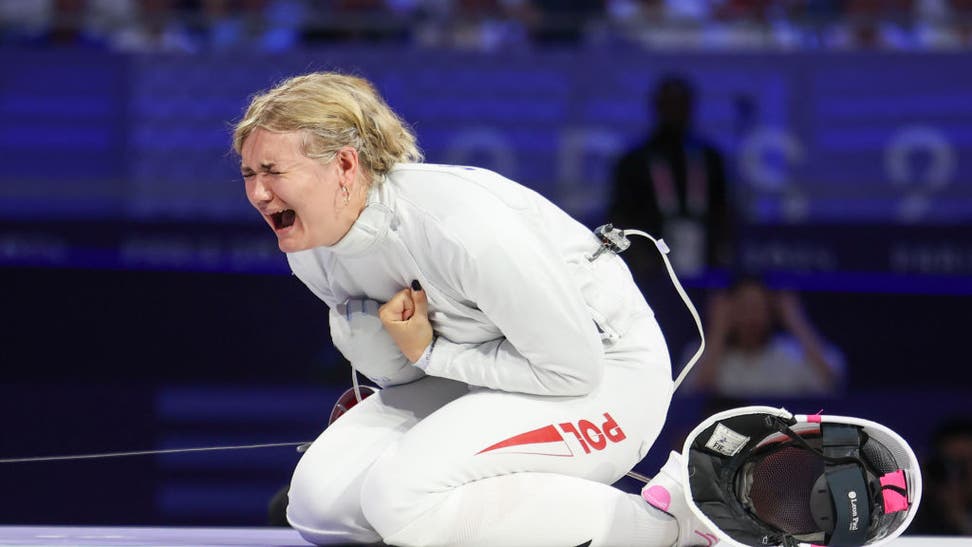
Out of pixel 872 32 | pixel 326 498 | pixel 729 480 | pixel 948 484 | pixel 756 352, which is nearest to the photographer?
pixel 729 480

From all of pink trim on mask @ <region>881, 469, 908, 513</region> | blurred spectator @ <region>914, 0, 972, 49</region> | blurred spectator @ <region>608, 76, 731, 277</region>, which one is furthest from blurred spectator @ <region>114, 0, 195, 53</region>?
pink trim on mask @ <region>881, 469, 908, 513</region>

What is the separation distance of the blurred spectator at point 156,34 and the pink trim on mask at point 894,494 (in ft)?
12.9

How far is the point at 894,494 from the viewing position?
2.19 m

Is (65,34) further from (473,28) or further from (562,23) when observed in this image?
(562,23)

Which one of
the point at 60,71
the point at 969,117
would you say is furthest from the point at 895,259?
the point at 60,71

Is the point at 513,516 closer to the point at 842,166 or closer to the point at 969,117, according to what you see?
the point at 842,166

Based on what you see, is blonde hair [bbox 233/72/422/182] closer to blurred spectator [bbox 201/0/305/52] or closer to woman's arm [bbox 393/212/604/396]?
woman's arm [bbox 393/212/604/396]

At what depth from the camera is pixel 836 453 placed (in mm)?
2211

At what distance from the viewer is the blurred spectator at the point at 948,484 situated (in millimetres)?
3918

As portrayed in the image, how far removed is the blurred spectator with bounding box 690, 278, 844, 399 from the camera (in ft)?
14.7

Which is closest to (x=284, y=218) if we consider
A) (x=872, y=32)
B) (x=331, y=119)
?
(x=331, y=119)

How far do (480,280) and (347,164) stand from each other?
1.09 feet

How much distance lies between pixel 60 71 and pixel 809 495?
4.08 metres

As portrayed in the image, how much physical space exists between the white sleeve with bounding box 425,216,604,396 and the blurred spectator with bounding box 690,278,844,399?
2.31 metres
